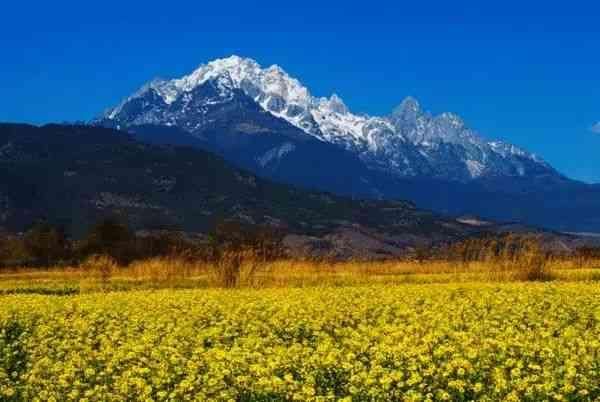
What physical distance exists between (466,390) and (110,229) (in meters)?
63.1

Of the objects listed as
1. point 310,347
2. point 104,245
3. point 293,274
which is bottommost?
point 310,347

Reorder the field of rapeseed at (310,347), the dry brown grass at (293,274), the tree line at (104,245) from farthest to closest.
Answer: the tree line at (104,245) → the dry brown grass at (293,274) → the field of rapeseed at (310,347)

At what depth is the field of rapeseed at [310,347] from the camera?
1305cm

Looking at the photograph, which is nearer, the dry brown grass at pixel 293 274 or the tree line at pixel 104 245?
the dry brown grass at pixel 293 274

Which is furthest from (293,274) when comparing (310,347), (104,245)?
(104,245)

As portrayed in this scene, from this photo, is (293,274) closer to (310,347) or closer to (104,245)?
(310,347)

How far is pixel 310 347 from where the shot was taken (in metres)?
17.1

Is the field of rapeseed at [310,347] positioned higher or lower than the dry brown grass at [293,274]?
lower

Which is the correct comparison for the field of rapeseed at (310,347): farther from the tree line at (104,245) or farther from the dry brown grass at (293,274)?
the tree line at (104,245)

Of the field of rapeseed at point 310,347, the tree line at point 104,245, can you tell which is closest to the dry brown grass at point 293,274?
the field of rapeseed at point 310,347

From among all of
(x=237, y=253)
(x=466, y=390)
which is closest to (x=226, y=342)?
(x=466, y=390)

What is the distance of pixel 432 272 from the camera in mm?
40875

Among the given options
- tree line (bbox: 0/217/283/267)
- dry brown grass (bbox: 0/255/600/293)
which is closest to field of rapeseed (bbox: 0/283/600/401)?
dry brown grass (bbox: 0/255/600/293)

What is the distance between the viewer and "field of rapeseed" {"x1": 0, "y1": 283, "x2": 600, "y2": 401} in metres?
13.1
